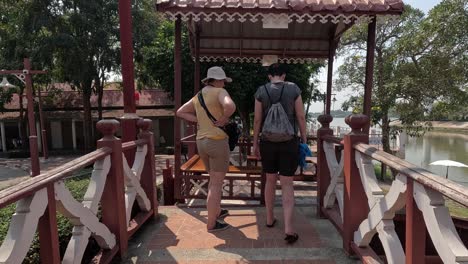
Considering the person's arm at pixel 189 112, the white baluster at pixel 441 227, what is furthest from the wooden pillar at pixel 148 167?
the white baluster at pixel 441 227

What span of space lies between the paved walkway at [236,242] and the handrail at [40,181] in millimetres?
1125

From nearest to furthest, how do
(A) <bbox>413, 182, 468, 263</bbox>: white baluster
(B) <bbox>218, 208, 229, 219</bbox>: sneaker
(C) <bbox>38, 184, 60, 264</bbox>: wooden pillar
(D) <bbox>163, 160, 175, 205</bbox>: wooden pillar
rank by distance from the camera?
1. (A) <bbox>413, 182, 468, 263</bbox>: white baluster
2. (C) <bbox>38, 184, 60, 264</bbox>: wooden pillar
3. (B) <bbox>218, 208, 229, 219</bbox>: sneaker
4. (D) <bbox>163, 160, 175, 205</bbox>: wooden pillar

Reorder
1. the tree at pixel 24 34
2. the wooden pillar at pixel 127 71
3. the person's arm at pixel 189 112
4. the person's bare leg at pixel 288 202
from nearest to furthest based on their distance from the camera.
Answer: the person's bare leg at pixel 288 202, the person's arm at pixel 189 112, the wooden pillar at pixel 127 71, the tree at pixel 24 34

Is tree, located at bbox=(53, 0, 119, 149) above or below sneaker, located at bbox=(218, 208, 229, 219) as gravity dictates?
above

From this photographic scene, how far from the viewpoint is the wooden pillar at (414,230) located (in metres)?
2.08

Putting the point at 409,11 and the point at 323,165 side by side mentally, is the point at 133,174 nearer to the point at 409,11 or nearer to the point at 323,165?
the point at 323,165

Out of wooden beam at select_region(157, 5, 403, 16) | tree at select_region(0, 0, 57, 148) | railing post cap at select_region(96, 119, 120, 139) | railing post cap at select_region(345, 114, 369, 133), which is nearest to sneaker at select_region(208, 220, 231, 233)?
railing post cap at select_region(96, 119, 120, 139)

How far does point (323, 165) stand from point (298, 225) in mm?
769

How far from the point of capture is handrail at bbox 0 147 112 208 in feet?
5.50

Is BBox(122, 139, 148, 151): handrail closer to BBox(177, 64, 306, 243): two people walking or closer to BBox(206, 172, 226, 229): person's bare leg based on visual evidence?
BBox(177, 64, 306, 243): two people walking

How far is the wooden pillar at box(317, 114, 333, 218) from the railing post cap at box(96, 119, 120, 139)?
2309mm

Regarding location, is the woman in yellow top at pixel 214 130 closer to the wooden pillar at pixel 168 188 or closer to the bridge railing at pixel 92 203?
the bridge railing at pixel 92 203

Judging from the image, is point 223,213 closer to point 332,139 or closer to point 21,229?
point 332,139

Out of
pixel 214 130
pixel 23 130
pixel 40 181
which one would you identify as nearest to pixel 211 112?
pixel 214 130
